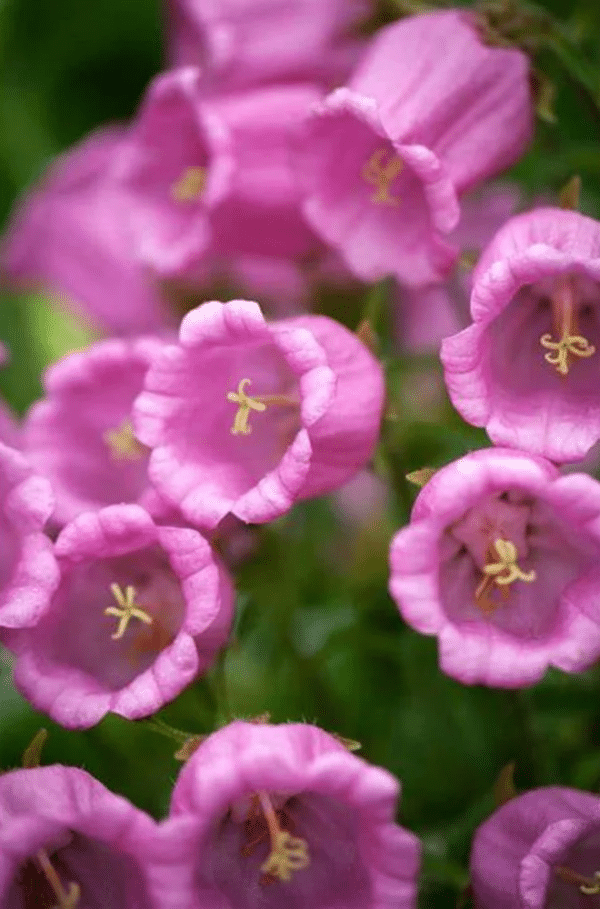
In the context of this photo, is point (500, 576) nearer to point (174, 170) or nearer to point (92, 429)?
point (92, 429)

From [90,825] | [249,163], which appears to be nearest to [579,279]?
[249,163]

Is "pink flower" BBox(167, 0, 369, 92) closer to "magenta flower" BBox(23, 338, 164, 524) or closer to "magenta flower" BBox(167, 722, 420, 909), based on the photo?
"magenta flower" BBox(23, 338, 164, 524)

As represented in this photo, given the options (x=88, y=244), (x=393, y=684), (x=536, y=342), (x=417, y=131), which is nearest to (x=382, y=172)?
(x=417, y=131)

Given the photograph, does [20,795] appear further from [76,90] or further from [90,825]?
[76,90]

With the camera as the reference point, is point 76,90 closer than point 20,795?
No

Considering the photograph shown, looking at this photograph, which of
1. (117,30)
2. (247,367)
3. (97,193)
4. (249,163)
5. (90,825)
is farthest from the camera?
(117,30)
